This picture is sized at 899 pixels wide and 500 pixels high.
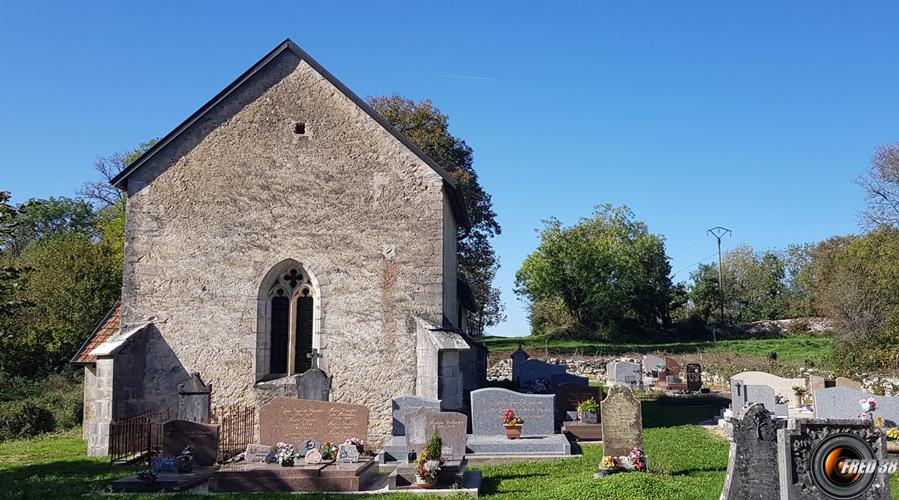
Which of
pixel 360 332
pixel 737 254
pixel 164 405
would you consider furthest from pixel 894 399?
pixel 737 254

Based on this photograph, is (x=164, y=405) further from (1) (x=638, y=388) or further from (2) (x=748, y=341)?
(2) (x=748, y=341)

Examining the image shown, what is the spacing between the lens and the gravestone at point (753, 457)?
8828 mm

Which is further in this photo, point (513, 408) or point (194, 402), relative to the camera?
point (513, 408)

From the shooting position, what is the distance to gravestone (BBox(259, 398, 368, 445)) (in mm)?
13289

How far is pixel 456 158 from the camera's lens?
37812mm

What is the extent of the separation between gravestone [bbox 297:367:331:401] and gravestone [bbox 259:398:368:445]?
1638mm

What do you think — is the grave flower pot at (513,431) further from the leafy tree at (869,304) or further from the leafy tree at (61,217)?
the leafy tree at (61,217)

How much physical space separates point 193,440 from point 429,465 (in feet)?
15.7

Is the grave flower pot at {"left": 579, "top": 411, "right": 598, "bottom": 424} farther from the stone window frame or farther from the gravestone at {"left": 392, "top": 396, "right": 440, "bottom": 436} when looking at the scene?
the stone window frame

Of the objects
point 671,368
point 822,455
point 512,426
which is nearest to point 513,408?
point 512,426

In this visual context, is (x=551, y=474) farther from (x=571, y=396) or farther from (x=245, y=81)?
(x=245, y=81)

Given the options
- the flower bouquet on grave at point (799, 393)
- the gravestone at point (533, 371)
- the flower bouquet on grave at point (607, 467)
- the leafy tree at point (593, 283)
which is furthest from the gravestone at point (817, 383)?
the leafy tree at point (593, 283)

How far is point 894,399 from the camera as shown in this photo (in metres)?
15.5

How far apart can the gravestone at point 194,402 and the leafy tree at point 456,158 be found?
19851 millimetres
